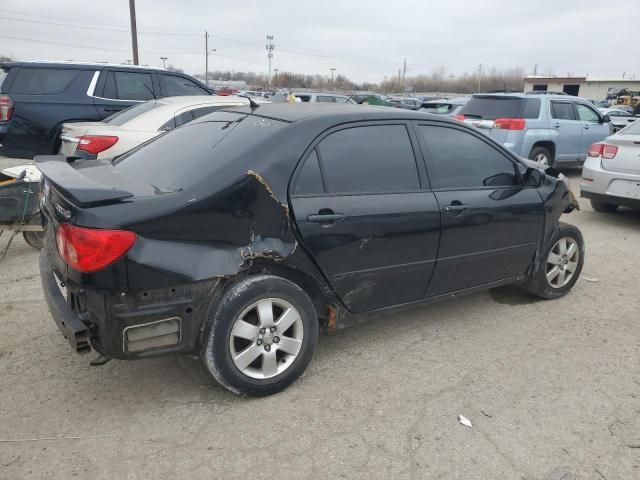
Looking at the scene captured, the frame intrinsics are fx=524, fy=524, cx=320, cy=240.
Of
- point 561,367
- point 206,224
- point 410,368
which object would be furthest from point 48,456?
point 561,367

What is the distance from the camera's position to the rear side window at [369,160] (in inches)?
124

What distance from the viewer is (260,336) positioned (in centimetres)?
290

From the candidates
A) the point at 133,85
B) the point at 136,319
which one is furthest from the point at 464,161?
the point at 133,85

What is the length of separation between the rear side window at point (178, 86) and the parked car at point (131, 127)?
2307mm

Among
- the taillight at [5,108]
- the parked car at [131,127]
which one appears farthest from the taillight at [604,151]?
the taillight at [5,108]

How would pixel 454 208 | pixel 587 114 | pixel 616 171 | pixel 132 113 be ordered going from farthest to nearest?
pixel 587 114, pixel 616 171, pixel 132 113, pixel 454 208

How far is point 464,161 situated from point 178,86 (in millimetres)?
6437

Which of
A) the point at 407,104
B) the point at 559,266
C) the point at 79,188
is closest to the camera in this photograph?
the point at 79,188

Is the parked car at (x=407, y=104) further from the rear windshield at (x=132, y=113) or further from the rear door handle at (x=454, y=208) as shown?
the rear door handle at (x=454, y=208)

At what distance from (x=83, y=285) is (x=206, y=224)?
65 cm

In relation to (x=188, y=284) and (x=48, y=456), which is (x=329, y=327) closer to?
(x=188, y=284)

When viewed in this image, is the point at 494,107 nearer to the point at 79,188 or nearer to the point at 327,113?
the point at 327,113

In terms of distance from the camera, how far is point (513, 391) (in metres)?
3.14

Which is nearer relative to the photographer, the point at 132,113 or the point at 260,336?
the point at 260,336
